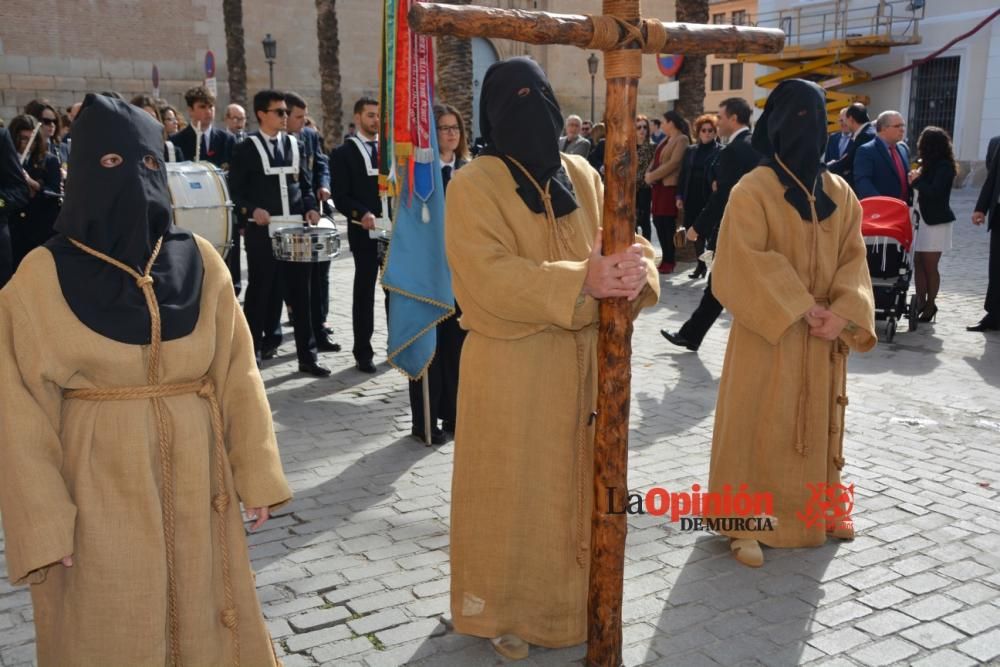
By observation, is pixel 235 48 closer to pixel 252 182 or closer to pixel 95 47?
pixel 95 47

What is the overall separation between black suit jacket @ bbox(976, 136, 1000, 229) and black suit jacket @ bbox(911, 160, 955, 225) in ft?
1.07

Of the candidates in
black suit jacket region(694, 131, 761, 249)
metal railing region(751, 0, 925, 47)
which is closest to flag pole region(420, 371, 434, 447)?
black suit jacket region(694, 131, 761, 249)

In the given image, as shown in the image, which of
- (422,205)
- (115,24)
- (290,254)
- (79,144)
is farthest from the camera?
(115,24)

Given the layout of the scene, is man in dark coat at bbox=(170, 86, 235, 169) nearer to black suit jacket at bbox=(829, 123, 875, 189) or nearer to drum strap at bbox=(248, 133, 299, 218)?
drum strap at bbox=(248, 133, 299, 218)

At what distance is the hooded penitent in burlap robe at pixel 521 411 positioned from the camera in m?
A: 3.45

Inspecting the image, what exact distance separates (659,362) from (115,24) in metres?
26.0

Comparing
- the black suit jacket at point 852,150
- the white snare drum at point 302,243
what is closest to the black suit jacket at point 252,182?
the white snare drum at point 302,243

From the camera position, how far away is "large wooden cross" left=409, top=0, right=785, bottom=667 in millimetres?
2656

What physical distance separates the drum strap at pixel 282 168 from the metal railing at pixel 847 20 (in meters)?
21.0

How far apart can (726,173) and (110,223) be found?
7421 millimetres

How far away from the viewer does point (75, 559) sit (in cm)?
276

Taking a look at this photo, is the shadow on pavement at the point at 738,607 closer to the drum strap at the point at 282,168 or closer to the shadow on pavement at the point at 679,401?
the shadow on pavement at the point at 679,401

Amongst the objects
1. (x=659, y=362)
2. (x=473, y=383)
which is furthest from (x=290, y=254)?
(x=473, y=383)

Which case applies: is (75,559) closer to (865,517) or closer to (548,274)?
(548,274)
